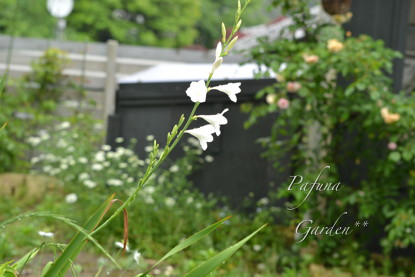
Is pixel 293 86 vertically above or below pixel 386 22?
below

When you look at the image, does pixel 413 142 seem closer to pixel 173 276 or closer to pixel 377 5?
pixel 377 5

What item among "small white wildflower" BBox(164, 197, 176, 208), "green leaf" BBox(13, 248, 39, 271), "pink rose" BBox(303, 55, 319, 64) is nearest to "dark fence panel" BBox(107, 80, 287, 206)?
"small white wildflower" BBox(164, 197, 176, 208)

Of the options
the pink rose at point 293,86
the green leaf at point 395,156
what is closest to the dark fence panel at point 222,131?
the pink rose at point 293,86

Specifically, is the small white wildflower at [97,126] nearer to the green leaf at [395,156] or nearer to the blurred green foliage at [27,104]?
the blurred green foliage at [27,104]

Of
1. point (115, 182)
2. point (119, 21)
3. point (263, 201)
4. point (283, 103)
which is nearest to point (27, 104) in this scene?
point (115, 182)

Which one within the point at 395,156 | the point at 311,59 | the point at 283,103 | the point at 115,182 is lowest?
the point at 115,182

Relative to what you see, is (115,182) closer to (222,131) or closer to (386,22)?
(222,131)
